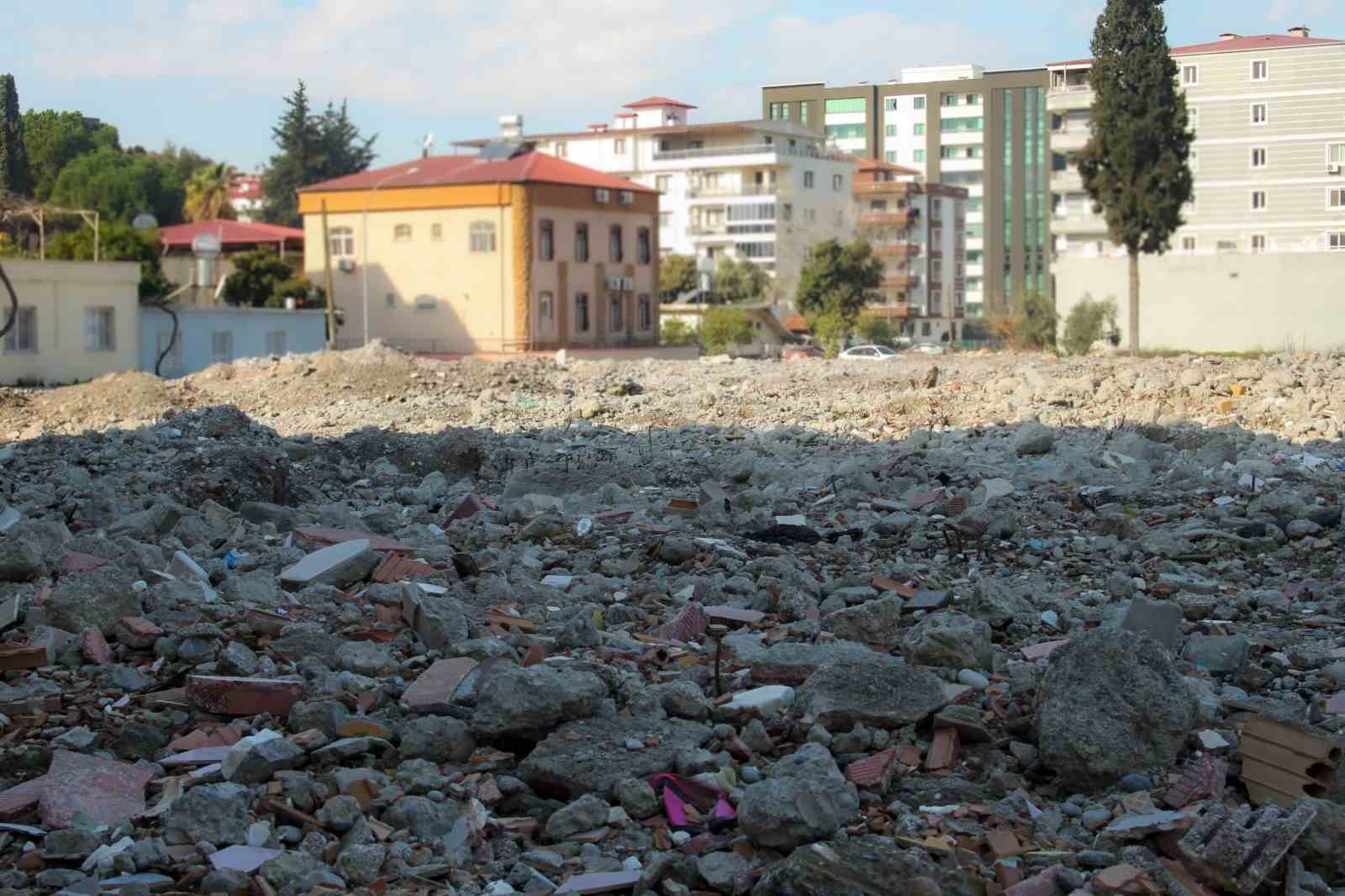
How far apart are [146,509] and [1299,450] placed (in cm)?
1120

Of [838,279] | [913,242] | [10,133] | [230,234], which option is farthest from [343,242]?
[10,133]

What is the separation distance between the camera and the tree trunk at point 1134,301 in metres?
41.2

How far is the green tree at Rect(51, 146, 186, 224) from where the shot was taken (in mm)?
35781

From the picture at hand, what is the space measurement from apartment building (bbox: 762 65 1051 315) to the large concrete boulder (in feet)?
92.3

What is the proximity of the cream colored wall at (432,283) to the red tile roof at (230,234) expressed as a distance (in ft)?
13.1

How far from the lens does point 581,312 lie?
53062 mm

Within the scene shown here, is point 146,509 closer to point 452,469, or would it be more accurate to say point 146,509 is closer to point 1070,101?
point 452,469

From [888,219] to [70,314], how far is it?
45.5 meters

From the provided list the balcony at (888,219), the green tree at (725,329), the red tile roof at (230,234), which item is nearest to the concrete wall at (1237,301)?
the green tree at (725,329)

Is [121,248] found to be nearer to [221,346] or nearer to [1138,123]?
[221,346]

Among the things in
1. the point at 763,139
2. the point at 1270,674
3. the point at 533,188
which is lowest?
the point at 1270,674

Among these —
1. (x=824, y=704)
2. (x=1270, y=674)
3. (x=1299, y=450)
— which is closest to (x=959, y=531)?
(x=1270, y=674)

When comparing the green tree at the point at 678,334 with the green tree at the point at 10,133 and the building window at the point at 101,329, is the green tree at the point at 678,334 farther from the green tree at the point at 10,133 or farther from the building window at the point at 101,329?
the green tree at the point at 10,133

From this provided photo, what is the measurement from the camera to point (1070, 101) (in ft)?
172
